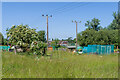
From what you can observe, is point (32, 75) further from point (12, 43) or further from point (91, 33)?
point (91, 33)

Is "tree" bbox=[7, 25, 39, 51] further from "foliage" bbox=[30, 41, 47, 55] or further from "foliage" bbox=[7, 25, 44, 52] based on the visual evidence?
"foliage" bbox=[30, 41, 47, 55]

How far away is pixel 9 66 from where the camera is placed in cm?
572

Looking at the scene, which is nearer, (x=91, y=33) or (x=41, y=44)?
(x=41, y=44)

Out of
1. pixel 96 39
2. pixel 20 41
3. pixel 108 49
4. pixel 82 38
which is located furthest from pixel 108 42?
pixel 20 41

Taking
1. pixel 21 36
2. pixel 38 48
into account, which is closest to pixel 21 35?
pixel 21 36

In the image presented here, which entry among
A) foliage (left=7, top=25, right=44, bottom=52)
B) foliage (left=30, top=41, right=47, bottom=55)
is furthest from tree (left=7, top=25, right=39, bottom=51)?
foliage (left=30, top=41, right=47, bottom=55)

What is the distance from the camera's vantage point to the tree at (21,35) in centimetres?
1946

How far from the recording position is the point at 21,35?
19.7m

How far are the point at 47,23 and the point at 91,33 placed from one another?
2182 cm

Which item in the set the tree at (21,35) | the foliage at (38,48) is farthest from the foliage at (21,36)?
the foliage at (38,48)

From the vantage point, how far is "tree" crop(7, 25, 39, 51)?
1946cm

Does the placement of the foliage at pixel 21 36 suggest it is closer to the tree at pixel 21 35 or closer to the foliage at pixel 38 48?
the tree at pixel 21 35

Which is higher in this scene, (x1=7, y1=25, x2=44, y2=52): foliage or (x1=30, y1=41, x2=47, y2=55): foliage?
(x1=7, y1=25, x2=44, y2=52): foliage

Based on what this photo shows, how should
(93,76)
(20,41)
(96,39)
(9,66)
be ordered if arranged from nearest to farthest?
(93,76)
(9,66)
(20,41)
(96,39)
